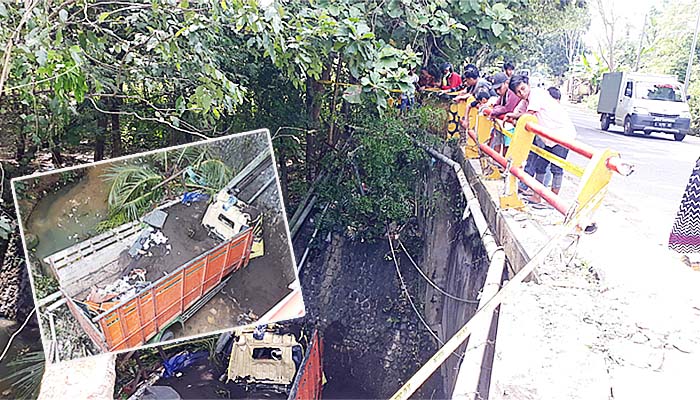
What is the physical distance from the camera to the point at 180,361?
625 cm

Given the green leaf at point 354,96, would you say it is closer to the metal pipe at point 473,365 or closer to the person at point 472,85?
the metal pipe at point 473,365

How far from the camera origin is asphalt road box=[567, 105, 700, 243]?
535 centimetres

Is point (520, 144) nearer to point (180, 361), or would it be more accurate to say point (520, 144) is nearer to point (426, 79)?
point (426, 79)

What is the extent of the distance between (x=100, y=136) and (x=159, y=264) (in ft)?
15.3

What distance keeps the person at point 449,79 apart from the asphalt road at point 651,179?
262 centimetres

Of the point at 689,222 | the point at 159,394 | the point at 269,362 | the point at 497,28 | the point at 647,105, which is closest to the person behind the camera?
the point at 689,222

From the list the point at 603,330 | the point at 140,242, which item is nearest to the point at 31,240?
the point at 140,242

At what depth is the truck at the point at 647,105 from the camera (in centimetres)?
1386

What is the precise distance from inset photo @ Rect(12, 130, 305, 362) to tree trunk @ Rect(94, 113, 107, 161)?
428 centimetres

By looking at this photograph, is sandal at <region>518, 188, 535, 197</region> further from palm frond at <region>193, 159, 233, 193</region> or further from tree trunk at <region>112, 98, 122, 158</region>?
tree trunk at <region>112, 98, 122, 158</region>

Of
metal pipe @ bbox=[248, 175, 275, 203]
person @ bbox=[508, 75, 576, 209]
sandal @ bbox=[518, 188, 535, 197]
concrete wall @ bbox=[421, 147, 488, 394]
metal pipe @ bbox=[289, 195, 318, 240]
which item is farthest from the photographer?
metal pipe @ bbox=[289, 195, 318, 240]

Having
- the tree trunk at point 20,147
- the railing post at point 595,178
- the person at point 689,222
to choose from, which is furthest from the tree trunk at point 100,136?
the person at point 689,222

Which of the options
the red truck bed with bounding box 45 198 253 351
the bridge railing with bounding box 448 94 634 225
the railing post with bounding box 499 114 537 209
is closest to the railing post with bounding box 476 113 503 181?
the bridge railing with bounding box 448 94 634 225

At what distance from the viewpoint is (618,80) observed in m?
16.5
